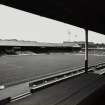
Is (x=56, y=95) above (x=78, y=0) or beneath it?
beneath

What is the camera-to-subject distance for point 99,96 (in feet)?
18.2

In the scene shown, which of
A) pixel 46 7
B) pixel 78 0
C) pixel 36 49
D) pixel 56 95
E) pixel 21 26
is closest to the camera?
pixel 78 0

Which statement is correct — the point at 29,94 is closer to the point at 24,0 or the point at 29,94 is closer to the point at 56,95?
the point at 56,95

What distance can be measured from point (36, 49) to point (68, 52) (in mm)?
15029

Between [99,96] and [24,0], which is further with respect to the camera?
[99,96]

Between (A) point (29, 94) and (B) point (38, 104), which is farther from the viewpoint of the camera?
(A) point (29, 94)


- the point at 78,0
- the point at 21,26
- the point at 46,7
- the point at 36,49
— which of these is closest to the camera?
the point at 78,0

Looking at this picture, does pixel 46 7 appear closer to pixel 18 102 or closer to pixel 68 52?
pixel 18 102

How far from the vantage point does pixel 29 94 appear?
5.99m

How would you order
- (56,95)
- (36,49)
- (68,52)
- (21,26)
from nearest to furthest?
(56,95), (21,26), (36,49), (68,52)

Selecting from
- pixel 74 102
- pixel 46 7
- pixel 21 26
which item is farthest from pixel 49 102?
pixel 21 26

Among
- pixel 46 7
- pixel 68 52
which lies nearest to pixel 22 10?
pixel 46 7

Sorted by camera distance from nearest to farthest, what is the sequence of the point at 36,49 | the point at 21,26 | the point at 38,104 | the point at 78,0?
the point at 78,0
the point at 38,104
the point at 21,26
the point at 36,49

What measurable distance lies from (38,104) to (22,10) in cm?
280
